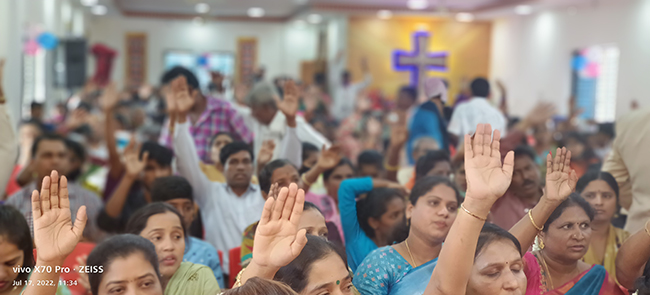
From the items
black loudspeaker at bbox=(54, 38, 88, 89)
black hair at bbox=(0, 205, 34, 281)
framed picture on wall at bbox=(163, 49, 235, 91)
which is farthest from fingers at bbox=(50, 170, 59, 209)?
framed picture on wall at bbox=(163, 49, 235, 91)

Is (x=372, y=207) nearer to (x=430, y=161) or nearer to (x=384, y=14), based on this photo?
(x=430, y=161)

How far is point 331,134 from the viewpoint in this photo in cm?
607

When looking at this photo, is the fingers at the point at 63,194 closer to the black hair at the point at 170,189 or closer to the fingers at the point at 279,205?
the fingers at the point at 279,205

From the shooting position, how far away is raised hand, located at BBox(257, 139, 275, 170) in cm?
282

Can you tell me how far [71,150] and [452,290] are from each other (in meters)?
2.85

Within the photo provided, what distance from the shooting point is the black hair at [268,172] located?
251 cm

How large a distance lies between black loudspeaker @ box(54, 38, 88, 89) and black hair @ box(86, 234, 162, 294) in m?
8.15

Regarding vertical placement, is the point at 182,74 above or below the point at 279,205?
above

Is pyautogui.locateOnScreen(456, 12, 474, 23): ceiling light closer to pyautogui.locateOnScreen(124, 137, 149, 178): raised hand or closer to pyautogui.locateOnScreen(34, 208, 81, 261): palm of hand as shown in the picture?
pyautogui.locateOnScreen(124, 137, 149, 178): raised hand

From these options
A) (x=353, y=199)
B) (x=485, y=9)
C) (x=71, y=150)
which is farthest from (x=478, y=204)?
(x=485, y=9)

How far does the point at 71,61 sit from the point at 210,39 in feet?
23.8

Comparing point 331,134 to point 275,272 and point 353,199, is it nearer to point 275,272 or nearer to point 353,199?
point 353,199

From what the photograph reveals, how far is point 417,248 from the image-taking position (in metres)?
1.96

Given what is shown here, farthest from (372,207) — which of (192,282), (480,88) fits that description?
(480,88)
